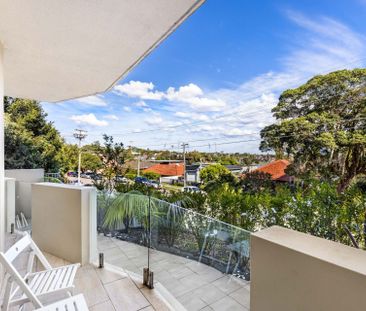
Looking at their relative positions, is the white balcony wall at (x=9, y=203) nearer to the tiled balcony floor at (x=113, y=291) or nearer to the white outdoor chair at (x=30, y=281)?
the tiled balcony floor at (x=113, y=291)

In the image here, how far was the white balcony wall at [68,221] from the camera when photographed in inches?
111

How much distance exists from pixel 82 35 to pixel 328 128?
1184 cm

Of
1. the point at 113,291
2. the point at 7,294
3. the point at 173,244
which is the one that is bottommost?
the point at 113,291

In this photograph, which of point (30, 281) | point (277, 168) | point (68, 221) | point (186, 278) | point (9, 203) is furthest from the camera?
point (277, 168)

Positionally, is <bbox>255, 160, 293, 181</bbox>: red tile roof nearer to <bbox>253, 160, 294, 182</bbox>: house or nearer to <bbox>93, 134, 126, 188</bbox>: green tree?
<bbox>253, 160, 294, 182</bbox>: house

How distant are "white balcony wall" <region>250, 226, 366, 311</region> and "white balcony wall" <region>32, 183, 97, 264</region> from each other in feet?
7.35

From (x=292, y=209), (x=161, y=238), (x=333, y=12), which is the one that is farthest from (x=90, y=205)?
(x=333, y=12)

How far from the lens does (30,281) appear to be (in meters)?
1.84

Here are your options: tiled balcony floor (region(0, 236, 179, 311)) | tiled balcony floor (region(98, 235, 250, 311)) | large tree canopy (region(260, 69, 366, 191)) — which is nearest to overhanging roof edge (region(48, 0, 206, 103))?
tiled balcony floor (region(98, 235, 250, 311))

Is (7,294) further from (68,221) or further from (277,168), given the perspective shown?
(277,168)

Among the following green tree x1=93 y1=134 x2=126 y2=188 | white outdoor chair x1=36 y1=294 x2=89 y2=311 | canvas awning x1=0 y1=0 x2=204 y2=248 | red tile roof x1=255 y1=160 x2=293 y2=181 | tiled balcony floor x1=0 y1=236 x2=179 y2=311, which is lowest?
tiled balcony floor x1=0 y1=236 x2=179 y2=311

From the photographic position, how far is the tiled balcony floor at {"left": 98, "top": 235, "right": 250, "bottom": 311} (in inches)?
77.7

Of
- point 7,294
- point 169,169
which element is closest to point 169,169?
point 169,169

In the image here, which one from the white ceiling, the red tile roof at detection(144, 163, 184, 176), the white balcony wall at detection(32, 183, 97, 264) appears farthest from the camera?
the red tile roof at detection(144, 163, 184, 176)
